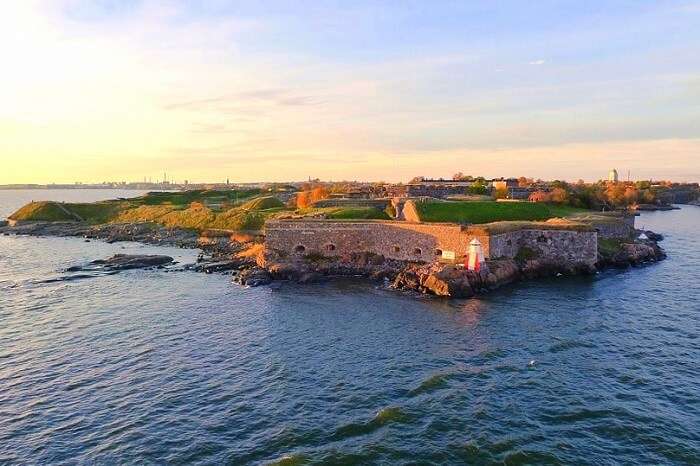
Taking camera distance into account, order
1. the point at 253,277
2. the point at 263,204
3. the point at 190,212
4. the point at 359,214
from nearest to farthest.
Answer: the point at 253,277
the point at 359,214
the point at 190,212
the point at 263,204

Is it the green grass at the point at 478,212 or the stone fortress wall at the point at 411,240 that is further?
the green grass at the point at 478,212

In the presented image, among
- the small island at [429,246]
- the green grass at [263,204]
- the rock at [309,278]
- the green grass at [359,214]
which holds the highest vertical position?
the green grass at [263,204]

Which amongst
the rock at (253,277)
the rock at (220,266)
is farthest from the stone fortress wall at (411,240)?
the rock at (253,277)

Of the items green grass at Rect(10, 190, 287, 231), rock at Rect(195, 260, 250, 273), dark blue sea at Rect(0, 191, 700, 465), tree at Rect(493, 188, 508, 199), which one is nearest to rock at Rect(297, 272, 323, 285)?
dark blue sea at Rect(0, 191, 700, 465)

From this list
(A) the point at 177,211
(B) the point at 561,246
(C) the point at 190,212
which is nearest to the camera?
(B) the point at 561,246

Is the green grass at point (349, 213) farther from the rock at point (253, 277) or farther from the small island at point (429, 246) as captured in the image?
the rock at point (253, 277)

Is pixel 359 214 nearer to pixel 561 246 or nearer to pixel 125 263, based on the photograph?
pixel 561 246

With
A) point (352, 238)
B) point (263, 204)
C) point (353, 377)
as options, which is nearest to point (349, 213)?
point (352, 238)
